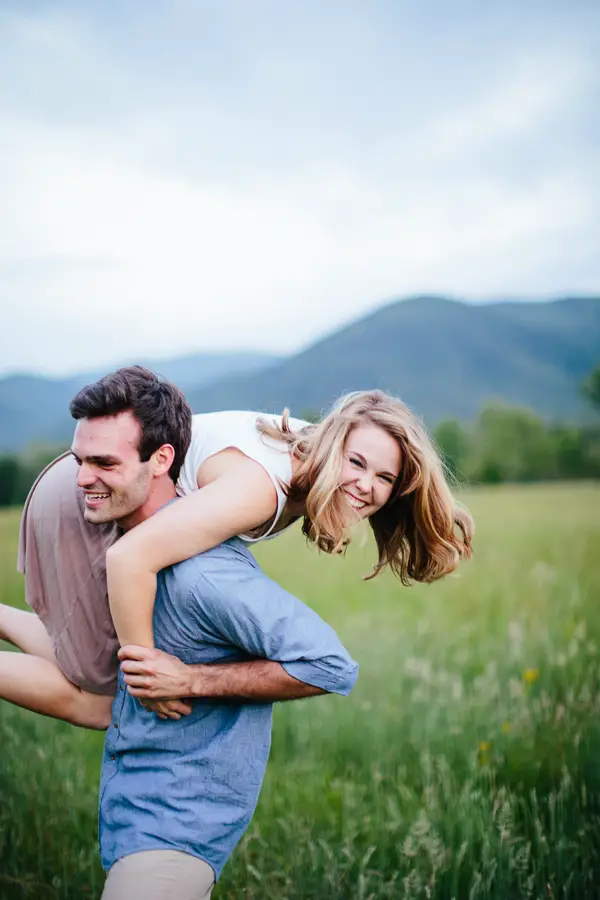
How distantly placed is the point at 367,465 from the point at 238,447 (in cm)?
42

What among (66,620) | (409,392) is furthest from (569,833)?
(409,392)

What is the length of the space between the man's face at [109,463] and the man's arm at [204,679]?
393 mm

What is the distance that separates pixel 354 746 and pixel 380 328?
8.51 meters

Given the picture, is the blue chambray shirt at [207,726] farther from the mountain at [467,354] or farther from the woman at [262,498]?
the mountain at [467,354]

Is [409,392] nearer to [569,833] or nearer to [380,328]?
[380,328]

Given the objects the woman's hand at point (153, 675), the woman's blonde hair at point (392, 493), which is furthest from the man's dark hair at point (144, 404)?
the woman's hand at point (153, 675)

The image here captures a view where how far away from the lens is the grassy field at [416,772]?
3.05 meters

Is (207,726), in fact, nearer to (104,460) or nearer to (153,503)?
(153,503)

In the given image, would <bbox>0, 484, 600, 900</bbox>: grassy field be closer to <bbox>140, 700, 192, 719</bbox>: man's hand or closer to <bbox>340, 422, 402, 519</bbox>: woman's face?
<bbox>140, 700, 192, 719</bbox>: man's hand

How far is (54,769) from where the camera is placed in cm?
386

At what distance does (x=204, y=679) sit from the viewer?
6.77 ft

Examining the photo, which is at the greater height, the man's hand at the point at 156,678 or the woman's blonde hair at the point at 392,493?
the woman's blonde hair at the point at 392,493

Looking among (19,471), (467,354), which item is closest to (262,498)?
(19,471)

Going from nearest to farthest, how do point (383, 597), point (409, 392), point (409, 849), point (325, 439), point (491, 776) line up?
point (325, 439) → point (409, 849) → point (491, 776) → point (383, 597) → point (409, 392)
